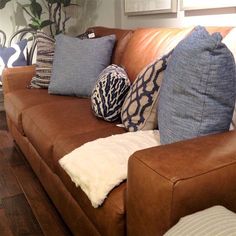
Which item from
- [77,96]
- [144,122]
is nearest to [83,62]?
[77,96]

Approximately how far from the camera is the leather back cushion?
5.21 ft

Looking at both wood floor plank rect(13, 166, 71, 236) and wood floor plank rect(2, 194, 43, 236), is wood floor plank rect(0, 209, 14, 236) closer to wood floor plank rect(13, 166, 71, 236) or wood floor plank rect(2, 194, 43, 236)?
wood floor plank rect(2, 194, 43, 236)

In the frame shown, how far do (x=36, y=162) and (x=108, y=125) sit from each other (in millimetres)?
530

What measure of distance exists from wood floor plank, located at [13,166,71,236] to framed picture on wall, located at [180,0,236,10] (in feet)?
4.60

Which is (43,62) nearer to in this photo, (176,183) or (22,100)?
(22,100)

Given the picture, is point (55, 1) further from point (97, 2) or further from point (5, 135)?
point (5, 135)

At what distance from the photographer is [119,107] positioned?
1.55 m

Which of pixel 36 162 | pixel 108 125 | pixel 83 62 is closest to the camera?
pixel 108 125

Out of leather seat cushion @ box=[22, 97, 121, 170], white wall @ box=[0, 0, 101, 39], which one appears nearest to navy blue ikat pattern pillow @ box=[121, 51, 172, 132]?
leather seat cushion @ box=[22, 97, 121, 170]

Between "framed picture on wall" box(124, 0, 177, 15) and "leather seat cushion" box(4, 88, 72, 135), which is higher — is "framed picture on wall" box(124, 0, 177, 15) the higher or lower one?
the higher one

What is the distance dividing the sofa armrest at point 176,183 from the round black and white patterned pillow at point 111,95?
0.68 meters

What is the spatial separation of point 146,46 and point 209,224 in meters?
1.30

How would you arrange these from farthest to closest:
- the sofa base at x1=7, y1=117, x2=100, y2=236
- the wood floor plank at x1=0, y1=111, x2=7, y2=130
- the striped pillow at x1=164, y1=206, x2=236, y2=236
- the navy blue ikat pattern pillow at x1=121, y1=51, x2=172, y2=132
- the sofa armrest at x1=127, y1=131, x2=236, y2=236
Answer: the wood floor plank at x1=0, y1=111, x2=7, y2=130 → the navy blue ikat pattern pillow at x1=121, y1=51, x2=172, y2=132 → the sofa base at x1=7, y1=117, x2=100, y2=236 → the sofa armrest at x1=127, y1=131, x2=236, y2=236 → the striped pillow at x1=164, y1=206, x2=236, y2=236

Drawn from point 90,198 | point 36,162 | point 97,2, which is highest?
point 97,2
